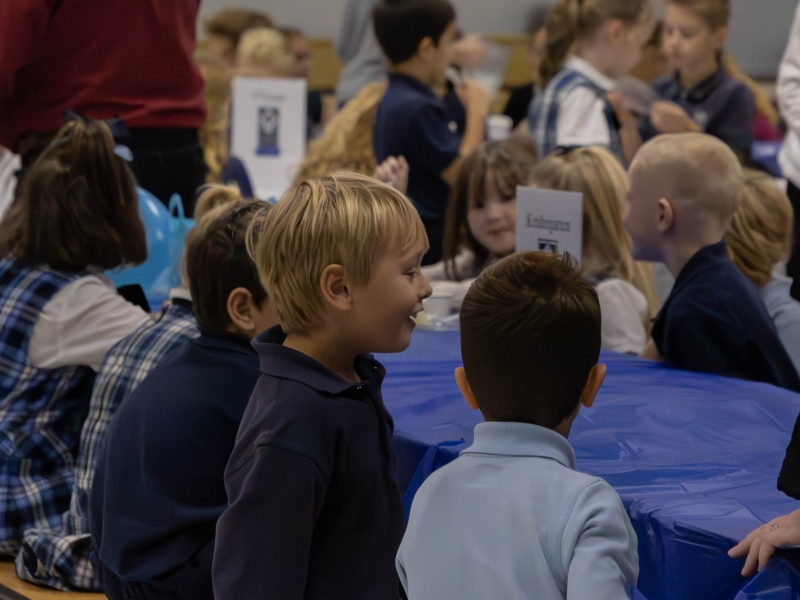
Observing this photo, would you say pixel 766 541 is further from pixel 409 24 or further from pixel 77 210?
pixel 409 24

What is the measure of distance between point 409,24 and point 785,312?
1.94m

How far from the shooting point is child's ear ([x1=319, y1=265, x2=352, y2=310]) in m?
1.40

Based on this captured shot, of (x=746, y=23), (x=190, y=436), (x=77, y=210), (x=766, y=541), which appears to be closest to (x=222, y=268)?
(x=190, y=436)

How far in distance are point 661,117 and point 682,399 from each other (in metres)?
2.21

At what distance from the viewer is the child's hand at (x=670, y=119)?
3871 mm

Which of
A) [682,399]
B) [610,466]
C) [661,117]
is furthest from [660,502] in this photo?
[661,117]

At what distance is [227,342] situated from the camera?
1.82 m

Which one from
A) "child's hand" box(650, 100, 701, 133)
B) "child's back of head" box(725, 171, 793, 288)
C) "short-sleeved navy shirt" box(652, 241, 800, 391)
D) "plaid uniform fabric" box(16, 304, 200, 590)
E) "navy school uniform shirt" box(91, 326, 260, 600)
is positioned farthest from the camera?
"child's hand" box(650, 100, 701, 133)

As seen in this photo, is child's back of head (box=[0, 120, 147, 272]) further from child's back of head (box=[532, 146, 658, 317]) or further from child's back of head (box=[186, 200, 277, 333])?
child's back of head (box=[532, 146, 658, 317])

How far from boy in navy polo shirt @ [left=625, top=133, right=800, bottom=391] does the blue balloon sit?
146 cm

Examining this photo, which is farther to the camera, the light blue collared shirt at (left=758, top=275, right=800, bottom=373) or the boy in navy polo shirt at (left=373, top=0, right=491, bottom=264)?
the boy in navy polo shirt at (left=373, top=0, right=491, bottom=264)

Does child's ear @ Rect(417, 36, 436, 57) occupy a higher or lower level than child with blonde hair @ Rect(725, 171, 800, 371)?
higher

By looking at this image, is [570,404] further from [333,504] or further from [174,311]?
[174,311]

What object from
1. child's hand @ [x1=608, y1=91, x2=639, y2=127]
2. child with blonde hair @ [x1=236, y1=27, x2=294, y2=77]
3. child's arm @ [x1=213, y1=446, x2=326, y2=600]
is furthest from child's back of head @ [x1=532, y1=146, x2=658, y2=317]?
child with blonde hair @ [x1=236, y1=27, x2=294, y2=77]
